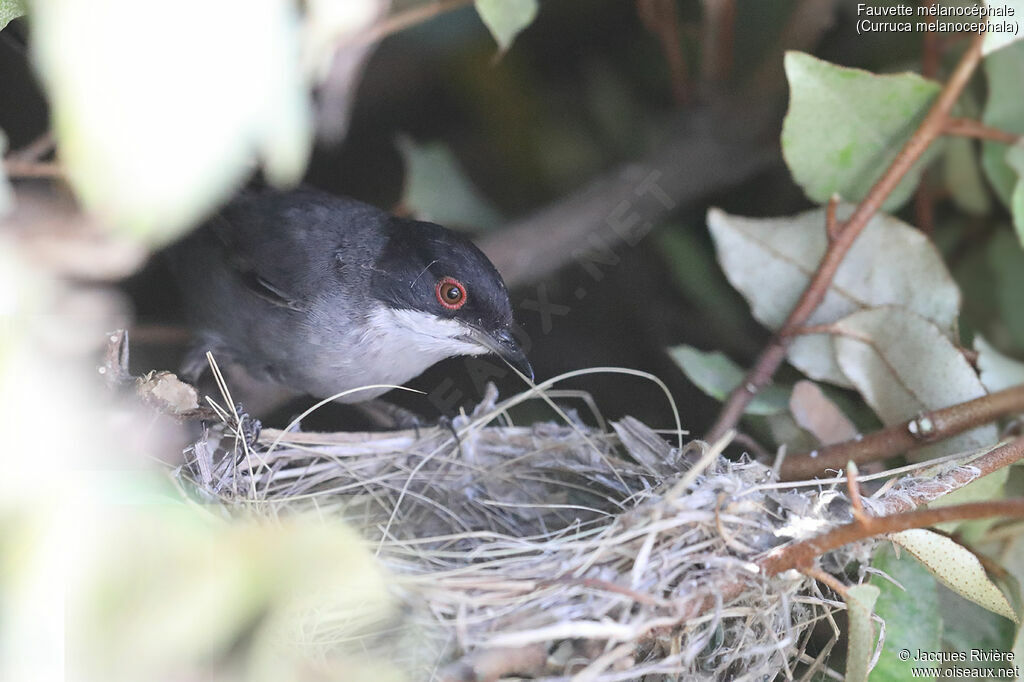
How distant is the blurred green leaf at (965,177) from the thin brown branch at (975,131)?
1.06 ft

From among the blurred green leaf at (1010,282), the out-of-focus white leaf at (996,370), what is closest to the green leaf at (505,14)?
the out-of-focus white leaf at (996,370)

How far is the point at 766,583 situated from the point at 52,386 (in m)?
0.92

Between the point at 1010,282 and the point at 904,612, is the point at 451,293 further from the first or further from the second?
the point at 1010,282

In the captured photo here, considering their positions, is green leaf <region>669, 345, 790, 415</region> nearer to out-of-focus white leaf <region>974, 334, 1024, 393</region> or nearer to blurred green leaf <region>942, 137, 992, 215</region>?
out-of-focus white leaf <region>974, 334, 1024, 393</region>

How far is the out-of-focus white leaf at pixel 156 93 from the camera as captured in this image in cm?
79

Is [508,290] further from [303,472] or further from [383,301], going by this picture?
[303,472]

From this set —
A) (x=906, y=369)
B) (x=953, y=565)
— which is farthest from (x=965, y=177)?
(x=953, y=565)

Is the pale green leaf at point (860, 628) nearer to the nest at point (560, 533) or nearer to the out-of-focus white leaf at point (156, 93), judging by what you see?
the nest at point (560, 533)

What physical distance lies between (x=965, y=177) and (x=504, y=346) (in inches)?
50.5

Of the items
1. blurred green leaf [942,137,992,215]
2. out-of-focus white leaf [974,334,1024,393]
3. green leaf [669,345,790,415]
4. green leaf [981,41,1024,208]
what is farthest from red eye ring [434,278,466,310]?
blurred green leaf [942,137,992,215]

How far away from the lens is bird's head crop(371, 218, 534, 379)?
1267mm

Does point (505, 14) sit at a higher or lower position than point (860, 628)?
higher

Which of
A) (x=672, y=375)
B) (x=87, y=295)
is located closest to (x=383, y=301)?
Result: (x=87, y=295)

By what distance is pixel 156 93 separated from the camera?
31.6 inches
